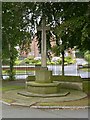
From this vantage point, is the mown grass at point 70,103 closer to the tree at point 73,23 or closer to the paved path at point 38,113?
the paved path at point 38,113

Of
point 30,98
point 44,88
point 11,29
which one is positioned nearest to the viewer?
point 30,98

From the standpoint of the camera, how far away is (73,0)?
13.8m

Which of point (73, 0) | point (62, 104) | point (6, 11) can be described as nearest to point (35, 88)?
point (62, 104)

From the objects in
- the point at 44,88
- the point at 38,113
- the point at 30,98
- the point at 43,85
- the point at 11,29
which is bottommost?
the point at 38,113

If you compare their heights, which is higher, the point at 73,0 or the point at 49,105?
the point at 73,0

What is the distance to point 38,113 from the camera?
32.8ft

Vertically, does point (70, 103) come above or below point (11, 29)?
below

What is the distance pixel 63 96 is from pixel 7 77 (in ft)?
39.5

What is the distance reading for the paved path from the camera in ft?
30.9

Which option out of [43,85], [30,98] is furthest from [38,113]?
[43,85]

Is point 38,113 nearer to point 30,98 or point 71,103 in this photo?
point 71,103

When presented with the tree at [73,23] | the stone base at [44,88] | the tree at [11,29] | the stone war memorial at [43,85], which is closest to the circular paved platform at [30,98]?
the stone war memorial at [43,85]

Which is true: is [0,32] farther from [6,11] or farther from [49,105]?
[49,105]

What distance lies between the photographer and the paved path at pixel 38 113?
30.9 ft
